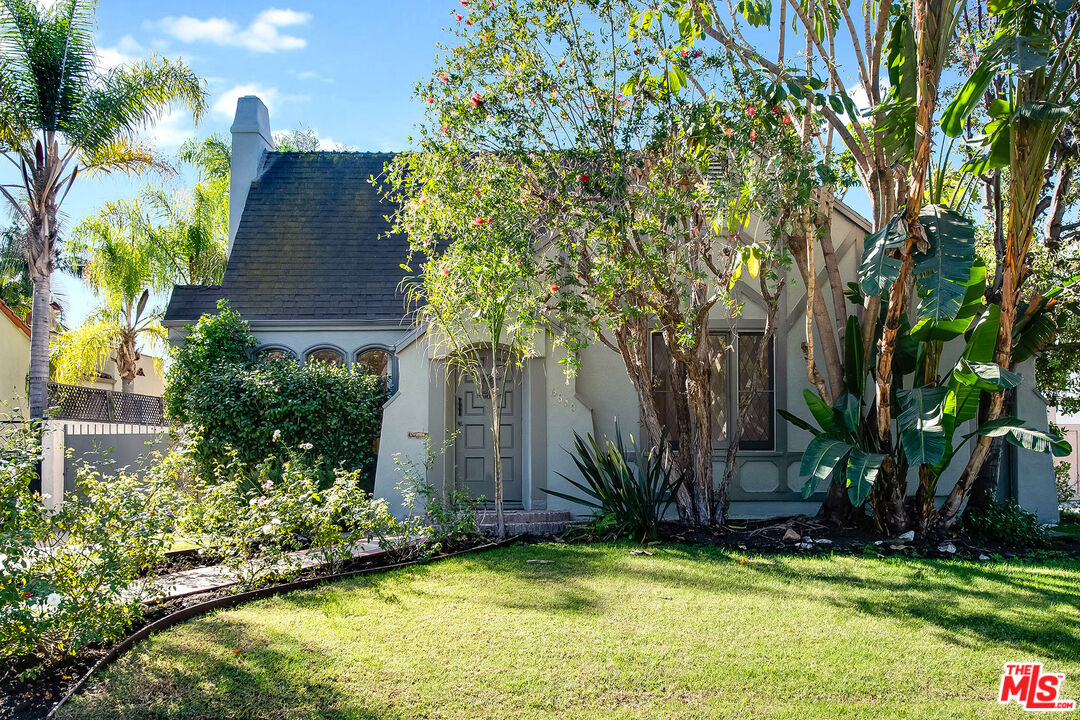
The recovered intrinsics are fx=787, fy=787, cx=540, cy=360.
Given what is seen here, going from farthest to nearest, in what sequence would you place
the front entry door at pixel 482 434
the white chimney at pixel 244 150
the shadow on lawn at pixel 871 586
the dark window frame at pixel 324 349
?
the white chimney at pixel 244 150 < the dark window frame at pixel 324 349 < the front entry door at pixel 482 434 < the shadow on lawn at pixel 871 586

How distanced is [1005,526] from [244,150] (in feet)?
50.7

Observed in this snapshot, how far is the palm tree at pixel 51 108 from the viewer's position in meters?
14.5

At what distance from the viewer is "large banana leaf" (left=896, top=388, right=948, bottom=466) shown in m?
8.15

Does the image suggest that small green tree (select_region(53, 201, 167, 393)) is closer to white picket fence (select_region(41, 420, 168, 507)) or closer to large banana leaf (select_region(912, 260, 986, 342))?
white picket fence (select_region(41, 420, 168, 507))

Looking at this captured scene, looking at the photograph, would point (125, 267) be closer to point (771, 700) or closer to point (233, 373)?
point (233, 373)

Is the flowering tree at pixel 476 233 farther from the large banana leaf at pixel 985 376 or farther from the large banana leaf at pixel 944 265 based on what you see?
the large banana leaf at pixel 985 376

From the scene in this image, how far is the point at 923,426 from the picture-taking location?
27.2 ft

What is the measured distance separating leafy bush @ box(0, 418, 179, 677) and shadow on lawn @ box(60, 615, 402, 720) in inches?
16.2

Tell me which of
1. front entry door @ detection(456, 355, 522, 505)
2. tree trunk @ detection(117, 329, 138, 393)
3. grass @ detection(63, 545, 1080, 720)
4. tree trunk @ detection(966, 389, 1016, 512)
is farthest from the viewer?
tree trunk @ detection(117, 329, 138, 393)

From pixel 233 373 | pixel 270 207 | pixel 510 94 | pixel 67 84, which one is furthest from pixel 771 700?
pixel 67 84

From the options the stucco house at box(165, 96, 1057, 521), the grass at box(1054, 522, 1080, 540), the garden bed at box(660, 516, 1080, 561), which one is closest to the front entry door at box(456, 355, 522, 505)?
the stucco house at box(165, 96, 1057, 521)

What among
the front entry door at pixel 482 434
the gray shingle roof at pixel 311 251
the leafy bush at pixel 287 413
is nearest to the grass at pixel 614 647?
the front entry door at pixel 482 434

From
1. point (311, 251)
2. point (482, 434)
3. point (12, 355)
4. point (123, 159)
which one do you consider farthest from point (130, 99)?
point (482, 434)

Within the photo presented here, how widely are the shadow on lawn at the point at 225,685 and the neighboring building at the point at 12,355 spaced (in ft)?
50.4
